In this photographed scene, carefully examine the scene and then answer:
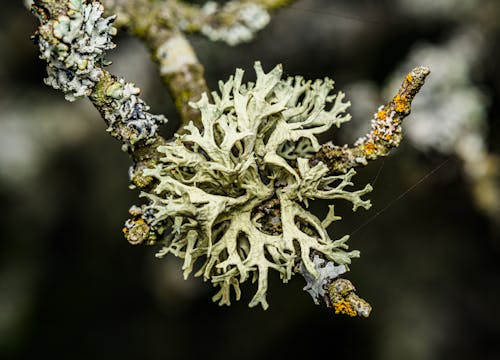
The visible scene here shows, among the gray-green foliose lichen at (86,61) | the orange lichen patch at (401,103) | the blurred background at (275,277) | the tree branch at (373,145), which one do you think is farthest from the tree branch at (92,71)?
the blurred background at (275,277)

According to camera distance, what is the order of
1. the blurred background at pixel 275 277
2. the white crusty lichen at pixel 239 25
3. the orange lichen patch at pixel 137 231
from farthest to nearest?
1. the blurred background at pixel 275 277
2. the white crusty lichen at pixel 239 25
3. the orange lichen patch at pixel 137 231

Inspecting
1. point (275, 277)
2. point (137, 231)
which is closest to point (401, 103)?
point (137, 231)

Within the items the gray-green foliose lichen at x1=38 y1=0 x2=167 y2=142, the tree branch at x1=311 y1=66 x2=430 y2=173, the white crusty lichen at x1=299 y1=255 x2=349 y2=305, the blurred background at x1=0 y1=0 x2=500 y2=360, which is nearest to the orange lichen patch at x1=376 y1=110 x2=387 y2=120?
the tree branch at x1=311 y1=66 x2=430 y2=173

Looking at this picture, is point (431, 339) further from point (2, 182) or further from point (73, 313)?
point (2, 182)

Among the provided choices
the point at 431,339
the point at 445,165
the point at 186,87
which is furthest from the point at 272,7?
the point at 431,339

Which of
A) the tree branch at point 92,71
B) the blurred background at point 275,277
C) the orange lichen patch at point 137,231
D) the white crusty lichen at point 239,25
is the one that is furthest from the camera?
the blurred background at point 275,277

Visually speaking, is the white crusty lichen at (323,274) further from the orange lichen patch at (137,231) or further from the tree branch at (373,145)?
the orange lichen patch at (137,231)

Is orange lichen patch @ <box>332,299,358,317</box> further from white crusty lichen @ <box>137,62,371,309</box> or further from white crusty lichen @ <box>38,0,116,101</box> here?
white crusty lichen @ <box>38,0,116,101</box>
